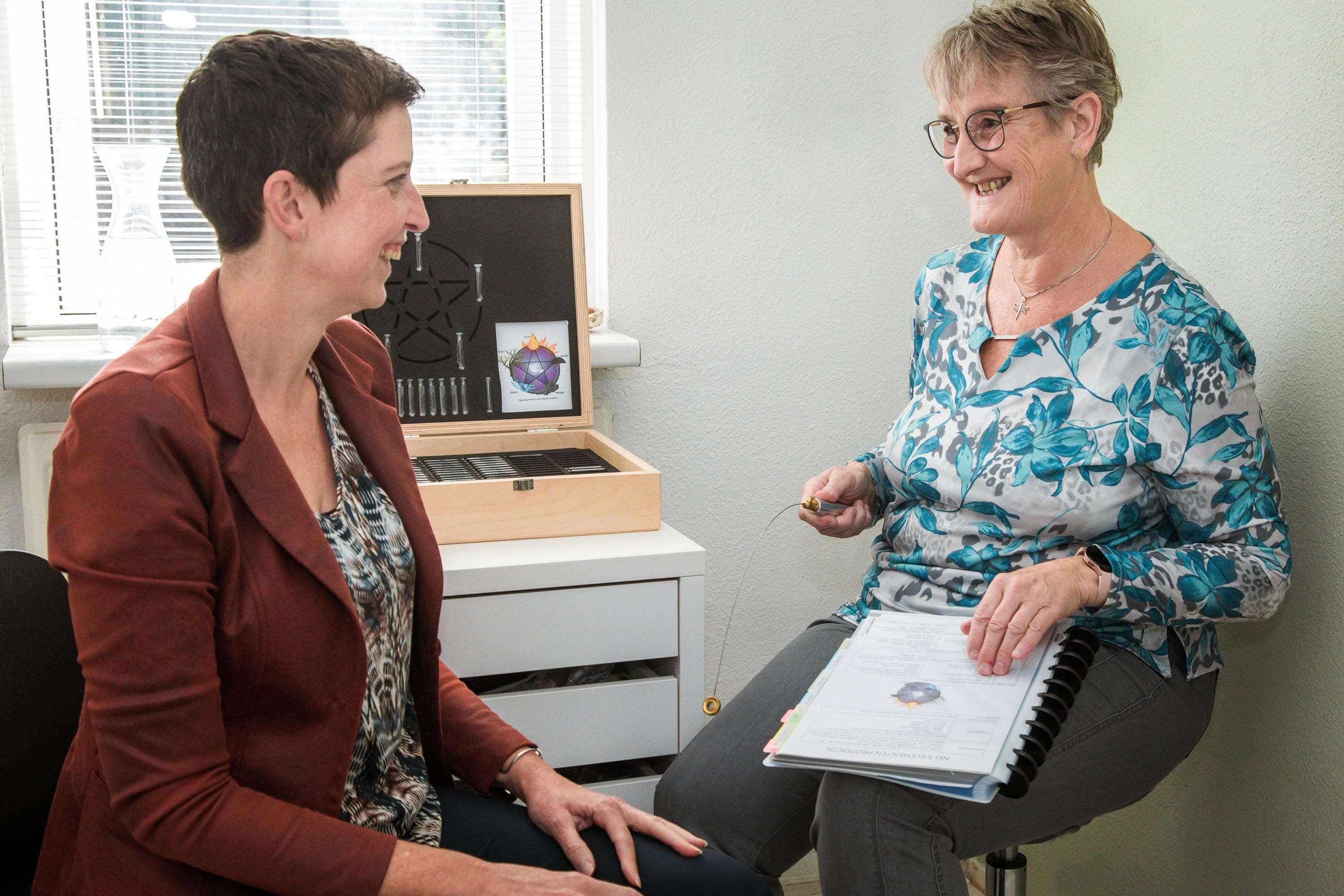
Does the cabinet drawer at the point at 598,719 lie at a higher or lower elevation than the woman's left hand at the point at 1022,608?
lower

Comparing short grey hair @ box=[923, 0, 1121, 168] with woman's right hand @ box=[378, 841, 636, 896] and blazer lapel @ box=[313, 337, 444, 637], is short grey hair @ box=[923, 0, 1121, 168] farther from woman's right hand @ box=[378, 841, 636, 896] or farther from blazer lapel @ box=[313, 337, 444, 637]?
woman's right hand @ box=[378, 841, 636, 896]

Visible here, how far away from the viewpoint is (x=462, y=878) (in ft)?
2.95

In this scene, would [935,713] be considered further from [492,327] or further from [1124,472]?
[492,327]

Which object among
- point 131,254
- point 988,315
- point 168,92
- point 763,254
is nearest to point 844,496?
point 988,315

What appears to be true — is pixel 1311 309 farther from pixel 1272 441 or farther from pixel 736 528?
pixel 736 528

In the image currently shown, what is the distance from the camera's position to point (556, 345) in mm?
1719

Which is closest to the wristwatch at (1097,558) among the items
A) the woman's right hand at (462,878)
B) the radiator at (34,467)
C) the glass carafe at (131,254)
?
the woman's right hand at (462,878)

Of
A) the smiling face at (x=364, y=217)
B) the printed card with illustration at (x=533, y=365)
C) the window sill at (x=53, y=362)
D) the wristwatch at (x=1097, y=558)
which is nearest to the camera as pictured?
the smiling face at (x=364, y=217)

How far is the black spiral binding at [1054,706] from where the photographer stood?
100 cm

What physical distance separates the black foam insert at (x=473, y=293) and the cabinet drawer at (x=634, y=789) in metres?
0.58

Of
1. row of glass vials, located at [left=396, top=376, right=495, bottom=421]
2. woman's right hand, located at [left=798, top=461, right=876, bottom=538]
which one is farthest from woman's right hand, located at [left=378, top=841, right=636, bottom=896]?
row of glass vials, located at [left=396, top=376, right=495, bottom=421]

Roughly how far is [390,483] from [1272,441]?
1078 millimetres

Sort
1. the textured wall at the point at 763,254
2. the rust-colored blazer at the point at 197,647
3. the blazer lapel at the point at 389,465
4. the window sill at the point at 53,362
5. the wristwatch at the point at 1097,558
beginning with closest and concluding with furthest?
the rust-colored blazer at the point at 197,647 → the blazer lapel at the point at 389,465 → the wristwatch at the point at 1097,558 → the window sill at the point at 53,362 → the textured wall at the point at 763,254

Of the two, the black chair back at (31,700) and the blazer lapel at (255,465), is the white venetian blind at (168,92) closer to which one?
the black chair back at (31,700)
